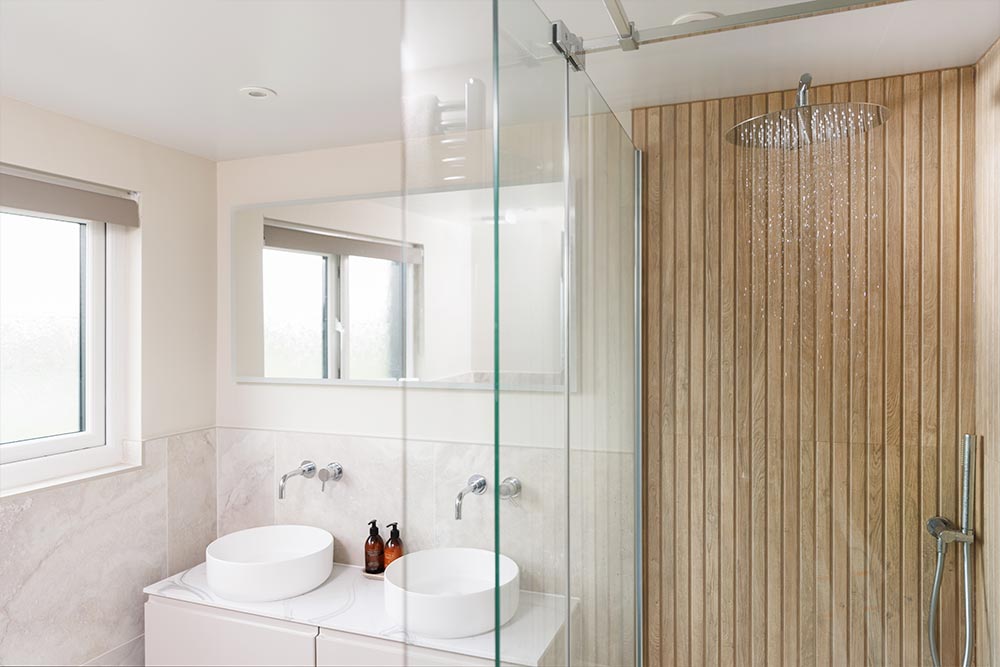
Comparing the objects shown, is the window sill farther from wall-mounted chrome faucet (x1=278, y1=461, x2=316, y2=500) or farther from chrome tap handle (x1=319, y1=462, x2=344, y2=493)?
chrome tap handle (x1=319, y1=462, x2=344, y2=493)

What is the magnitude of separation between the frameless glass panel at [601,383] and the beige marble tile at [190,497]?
1.93 m

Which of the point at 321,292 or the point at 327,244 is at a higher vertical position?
the point at 327,244

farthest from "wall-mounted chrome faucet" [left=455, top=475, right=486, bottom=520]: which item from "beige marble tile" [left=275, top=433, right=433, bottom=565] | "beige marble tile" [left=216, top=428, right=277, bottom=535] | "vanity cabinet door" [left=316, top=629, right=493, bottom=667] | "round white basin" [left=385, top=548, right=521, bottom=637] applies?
"beige marble tile" [left=216, top=428, right=277, bottom=535]

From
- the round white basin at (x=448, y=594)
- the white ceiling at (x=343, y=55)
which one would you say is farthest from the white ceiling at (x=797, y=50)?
the round white basin at (x=448, y=594)

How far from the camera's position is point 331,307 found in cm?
254

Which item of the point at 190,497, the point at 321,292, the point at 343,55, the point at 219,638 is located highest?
the point at 343,55

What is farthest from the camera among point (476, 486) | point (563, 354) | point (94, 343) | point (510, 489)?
point (94, 343)

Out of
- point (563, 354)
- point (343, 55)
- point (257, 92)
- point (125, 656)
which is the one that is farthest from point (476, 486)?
point (125, 656)

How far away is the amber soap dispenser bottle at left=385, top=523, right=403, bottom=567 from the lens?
2.29 m

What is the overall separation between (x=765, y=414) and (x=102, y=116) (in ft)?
7.32

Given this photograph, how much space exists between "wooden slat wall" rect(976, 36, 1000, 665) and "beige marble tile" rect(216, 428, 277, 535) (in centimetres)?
234

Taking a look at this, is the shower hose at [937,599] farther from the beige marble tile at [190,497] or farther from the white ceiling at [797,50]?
the beige marble tile at [190,497]

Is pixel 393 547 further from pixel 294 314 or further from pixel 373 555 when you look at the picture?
pixel 294 314

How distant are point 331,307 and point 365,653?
1265mm
